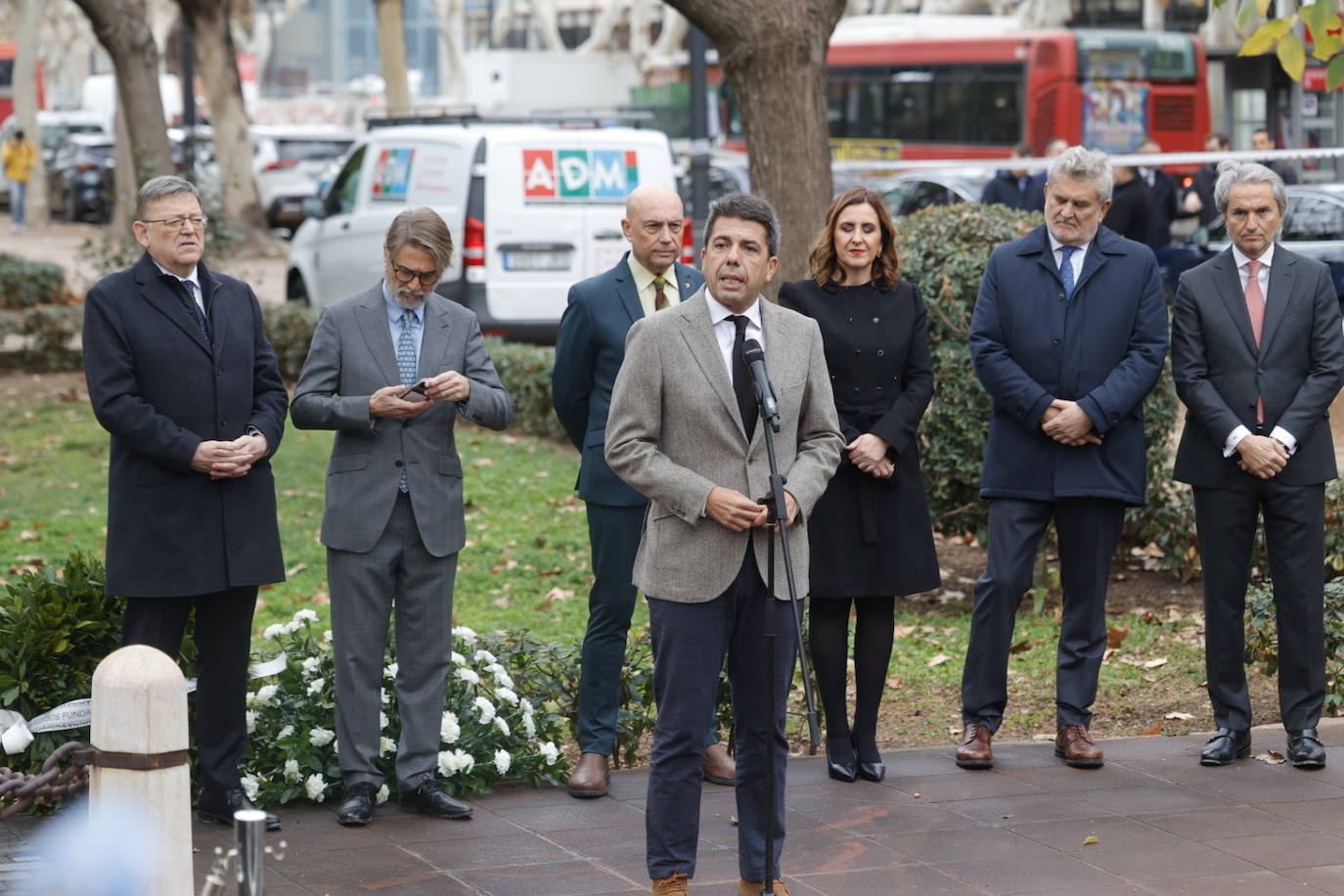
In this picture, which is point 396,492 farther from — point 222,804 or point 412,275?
point 222,804

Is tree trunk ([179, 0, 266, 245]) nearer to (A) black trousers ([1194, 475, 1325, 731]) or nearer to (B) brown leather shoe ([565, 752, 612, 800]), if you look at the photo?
(B) brown leather shoe ([565, 752, 612, 800])

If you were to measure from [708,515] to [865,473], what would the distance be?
157 centimetres

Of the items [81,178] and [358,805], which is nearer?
[358,805]

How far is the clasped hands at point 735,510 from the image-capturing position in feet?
15.7

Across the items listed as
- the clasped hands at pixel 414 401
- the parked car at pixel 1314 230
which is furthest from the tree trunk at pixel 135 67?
the clasped hands at pixel 414 401

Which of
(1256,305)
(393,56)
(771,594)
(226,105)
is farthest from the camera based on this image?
(393,56)

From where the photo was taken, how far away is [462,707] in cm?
637

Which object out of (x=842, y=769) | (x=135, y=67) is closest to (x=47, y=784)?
(x=842, y=769)

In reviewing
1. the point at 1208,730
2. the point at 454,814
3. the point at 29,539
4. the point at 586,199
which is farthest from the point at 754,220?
the point at 586,199

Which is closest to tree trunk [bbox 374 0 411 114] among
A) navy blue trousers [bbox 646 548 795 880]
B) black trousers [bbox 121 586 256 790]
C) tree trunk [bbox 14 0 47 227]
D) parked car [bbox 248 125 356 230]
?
parked car [bbox 248 125 356 230]

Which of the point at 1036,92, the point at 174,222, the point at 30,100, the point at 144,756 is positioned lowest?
the point at 144,756

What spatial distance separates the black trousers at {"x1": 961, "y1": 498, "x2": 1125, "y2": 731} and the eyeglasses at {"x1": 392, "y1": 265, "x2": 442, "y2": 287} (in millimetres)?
2174

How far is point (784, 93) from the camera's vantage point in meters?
10.9

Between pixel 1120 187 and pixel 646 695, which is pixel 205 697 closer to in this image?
pixel 646 695
